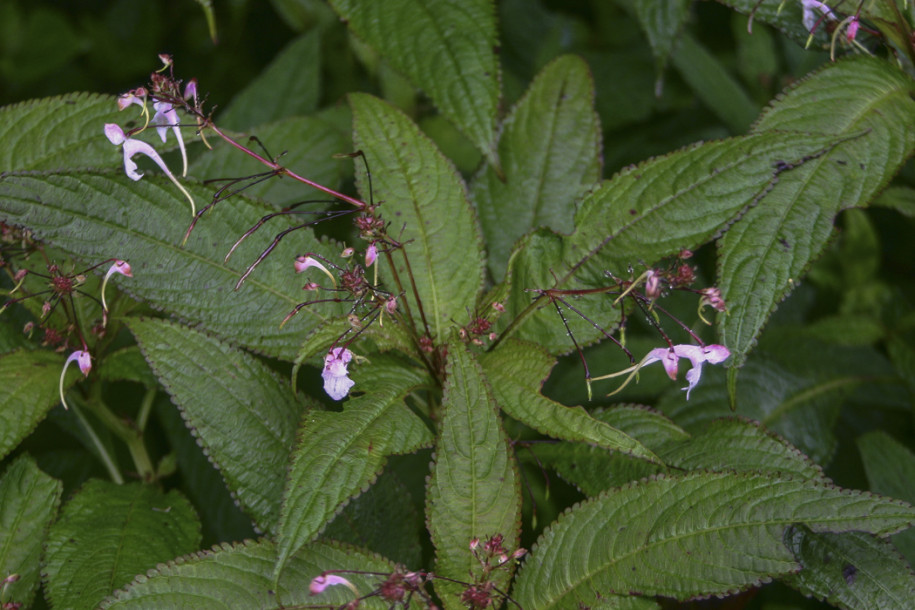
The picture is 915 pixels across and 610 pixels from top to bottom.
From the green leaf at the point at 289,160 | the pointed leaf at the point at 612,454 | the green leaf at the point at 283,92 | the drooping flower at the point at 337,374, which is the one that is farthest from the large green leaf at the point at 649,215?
the green leaf at the point at 283,92

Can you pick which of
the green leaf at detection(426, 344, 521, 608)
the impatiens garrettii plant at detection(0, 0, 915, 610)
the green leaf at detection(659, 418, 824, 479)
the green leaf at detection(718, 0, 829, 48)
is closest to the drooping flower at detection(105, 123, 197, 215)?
the impatiens garrettii plant at detection(0, 0, 915, 610)

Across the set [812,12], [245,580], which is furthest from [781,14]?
[245,580]

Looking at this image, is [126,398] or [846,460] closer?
[126,398]

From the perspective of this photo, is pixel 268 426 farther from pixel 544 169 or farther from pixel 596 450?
pixel 544 169

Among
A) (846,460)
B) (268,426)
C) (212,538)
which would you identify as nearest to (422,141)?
(268,426)

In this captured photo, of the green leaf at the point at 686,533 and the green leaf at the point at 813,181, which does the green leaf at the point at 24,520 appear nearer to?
the green leaf at the point at 686,533

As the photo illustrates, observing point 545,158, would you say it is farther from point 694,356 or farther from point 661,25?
point 694,356
